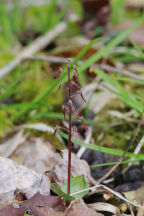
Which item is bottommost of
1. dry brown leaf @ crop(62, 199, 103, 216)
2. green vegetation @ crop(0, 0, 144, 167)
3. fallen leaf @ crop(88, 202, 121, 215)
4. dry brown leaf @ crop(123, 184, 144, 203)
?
dry brown leaf @ crop(123, 184, 144, 203)

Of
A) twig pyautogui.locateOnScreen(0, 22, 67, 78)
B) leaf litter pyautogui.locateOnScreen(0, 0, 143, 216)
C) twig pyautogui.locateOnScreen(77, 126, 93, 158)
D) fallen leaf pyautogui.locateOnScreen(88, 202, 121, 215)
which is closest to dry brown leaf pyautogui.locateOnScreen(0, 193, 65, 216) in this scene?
leaf litter pyautogui.locateOnScreen(0, 0, 143, 216)

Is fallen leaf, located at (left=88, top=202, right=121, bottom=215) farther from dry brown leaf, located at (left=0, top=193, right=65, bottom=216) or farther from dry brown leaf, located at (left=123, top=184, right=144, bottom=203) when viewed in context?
dry brown leaf, located at (left=0, top=193, right=65, bottom=216)

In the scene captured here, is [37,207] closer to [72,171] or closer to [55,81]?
[72,171]

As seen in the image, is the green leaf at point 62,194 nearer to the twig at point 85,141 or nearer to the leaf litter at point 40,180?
the leaf litter at point 40,180

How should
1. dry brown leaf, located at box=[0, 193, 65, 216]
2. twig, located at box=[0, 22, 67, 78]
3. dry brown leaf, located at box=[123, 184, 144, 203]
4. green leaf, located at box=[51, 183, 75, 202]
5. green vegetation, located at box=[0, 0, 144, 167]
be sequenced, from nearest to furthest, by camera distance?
1. dry brown leaf, located at box=[0, 193, 65, 216]
2. green leaf, located at box=[51, 183, 75, 202]
3. dry brown leaf, located at box=[123, 184, 144, 203]
4. green vegetation, located at box=[0, 0, 144, 167]
5. twig, located at box=[0, 22, 67, 78]

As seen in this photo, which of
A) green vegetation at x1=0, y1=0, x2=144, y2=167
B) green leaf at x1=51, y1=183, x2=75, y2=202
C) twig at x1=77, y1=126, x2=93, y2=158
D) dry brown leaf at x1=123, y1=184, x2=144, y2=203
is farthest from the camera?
green vegetation at x1=0, y1=0, x2=144, y2=167

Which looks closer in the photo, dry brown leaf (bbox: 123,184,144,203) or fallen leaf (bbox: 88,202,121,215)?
fallen leaf (bbox: 88,202,121,215)

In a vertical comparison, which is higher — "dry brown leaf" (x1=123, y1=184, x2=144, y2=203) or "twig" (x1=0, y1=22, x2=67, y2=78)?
"twig" (x1=0, y1=22, x2=67, y2=78)

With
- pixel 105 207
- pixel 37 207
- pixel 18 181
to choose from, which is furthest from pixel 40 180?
pixel 105 207

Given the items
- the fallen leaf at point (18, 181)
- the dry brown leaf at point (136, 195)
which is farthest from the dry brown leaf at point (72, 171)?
the dry brown leaf at point (136, 195)
